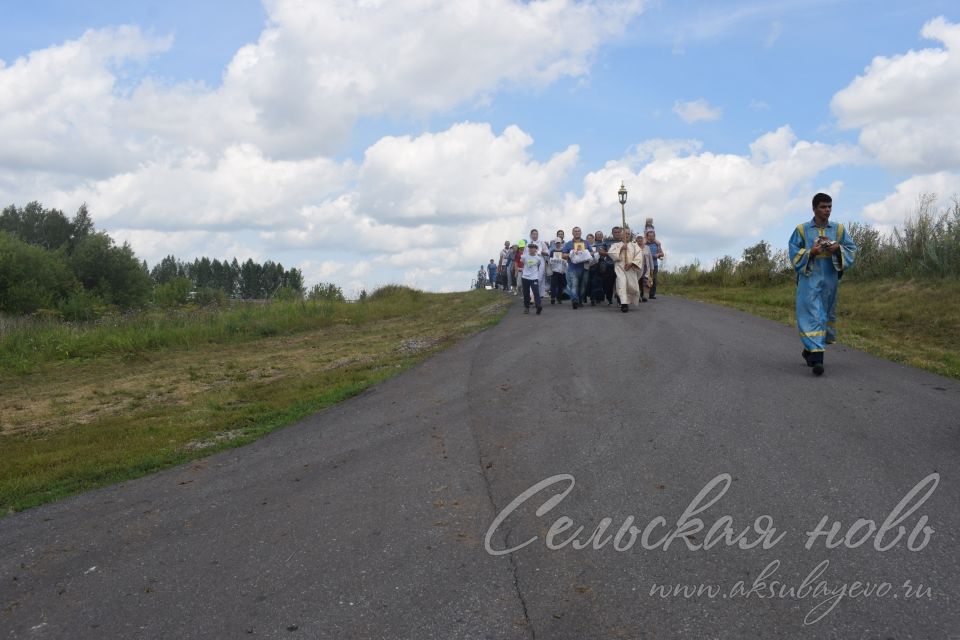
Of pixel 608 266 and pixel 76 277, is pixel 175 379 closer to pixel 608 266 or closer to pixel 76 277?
pixel 608 266

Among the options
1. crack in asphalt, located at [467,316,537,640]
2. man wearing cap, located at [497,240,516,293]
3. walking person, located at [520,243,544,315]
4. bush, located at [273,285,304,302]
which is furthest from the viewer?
man wearing cap, located at [497,240,516,293]

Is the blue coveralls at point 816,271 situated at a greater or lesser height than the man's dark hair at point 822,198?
lesser

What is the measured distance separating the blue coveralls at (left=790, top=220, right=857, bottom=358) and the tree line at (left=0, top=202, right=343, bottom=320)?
2113cm

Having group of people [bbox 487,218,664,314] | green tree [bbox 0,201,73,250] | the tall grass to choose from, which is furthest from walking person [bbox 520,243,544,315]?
green tree [bbox 0,201,73,250]

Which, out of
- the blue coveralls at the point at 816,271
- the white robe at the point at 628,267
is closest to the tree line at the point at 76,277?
the white robe at the point at 628,267

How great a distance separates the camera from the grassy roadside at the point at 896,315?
42.1 feet

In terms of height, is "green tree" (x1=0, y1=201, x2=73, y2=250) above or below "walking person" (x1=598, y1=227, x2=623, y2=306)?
above

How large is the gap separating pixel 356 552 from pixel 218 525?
4.65ft

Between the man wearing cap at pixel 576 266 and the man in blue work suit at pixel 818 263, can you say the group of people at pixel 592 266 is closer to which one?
the man wearing cap at pixel 576 266

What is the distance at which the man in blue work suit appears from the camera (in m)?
10.5

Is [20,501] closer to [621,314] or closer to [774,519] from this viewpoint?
[774,519]

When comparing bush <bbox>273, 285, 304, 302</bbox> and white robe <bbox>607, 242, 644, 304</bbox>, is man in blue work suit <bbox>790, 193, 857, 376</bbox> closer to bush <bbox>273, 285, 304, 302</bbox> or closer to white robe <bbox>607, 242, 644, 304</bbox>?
white robe <bbox>607, 242, 644, 304</bbox>

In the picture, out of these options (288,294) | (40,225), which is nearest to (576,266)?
(288,294)

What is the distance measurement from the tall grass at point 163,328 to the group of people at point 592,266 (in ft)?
22.6
